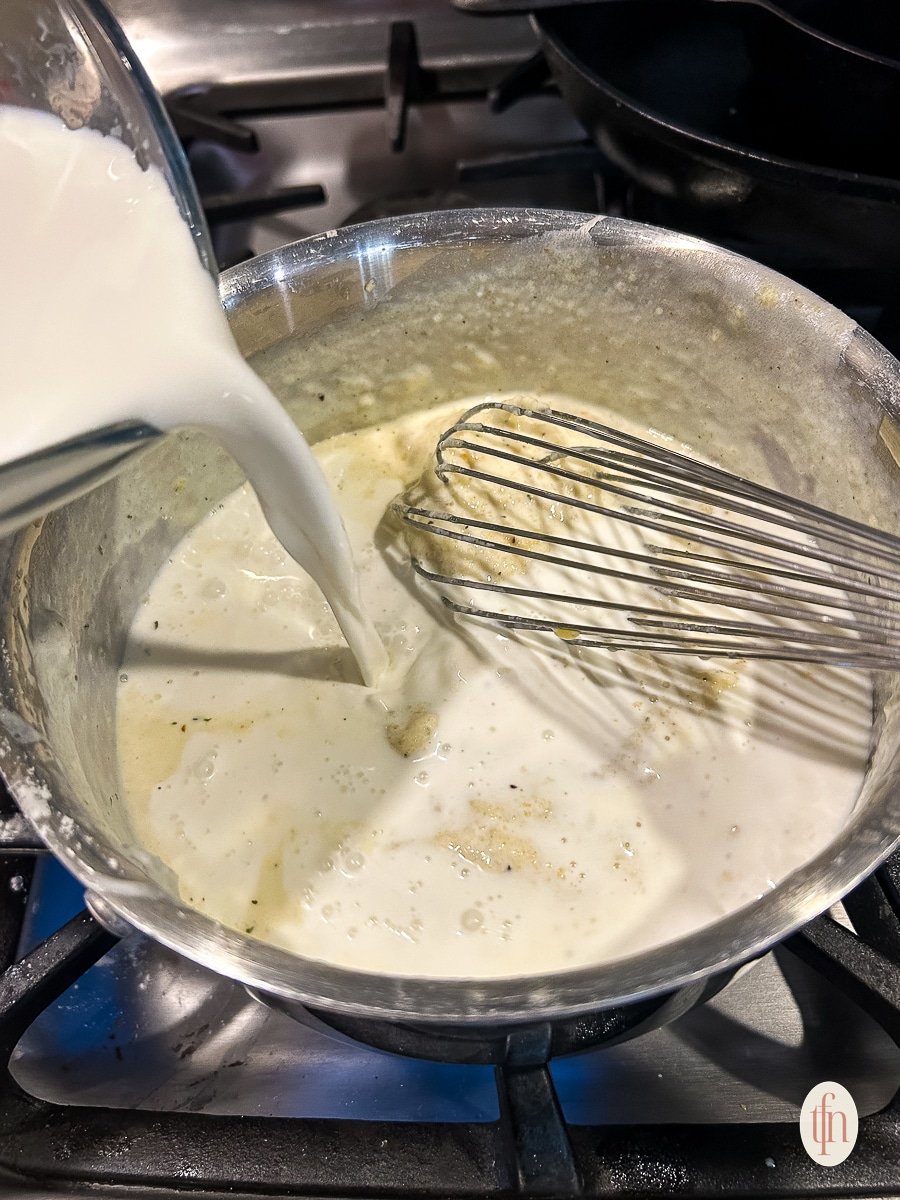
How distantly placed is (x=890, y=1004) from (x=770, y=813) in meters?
0.18

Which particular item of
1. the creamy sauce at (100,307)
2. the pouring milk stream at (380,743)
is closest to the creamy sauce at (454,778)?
the pouring milk stream at (380,743)

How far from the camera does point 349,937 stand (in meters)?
0.66

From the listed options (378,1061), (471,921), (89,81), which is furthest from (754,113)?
(378,1061)

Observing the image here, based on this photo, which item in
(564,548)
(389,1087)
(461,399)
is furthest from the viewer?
(461,399)

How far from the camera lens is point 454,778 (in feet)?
2.41

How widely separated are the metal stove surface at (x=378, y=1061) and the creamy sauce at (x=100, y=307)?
0.43 meters

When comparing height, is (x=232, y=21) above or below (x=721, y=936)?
above

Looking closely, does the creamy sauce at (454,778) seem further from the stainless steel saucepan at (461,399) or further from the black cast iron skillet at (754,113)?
the black cast iron skillet at (754,113)

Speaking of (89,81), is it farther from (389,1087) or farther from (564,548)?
(389,1087)

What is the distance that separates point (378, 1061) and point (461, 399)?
2.05 feet

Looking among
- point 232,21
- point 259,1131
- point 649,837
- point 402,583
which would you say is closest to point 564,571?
point 402,583

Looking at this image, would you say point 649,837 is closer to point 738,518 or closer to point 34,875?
point 738,518

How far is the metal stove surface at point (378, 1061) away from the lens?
0.64 metres

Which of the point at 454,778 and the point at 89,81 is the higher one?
the point at 89,81
